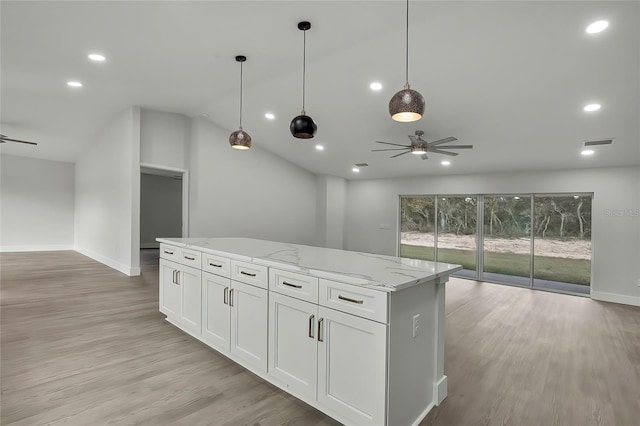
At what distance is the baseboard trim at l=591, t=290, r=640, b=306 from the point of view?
206 inches

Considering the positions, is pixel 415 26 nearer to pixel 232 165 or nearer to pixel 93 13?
pixel 93 13

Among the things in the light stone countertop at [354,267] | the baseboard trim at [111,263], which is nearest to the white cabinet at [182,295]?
the light stone countertop at [354,267]

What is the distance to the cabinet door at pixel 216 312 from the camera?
2654 millimetres

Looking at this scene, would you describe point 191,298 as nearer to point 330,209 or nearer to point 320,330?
point 320,330

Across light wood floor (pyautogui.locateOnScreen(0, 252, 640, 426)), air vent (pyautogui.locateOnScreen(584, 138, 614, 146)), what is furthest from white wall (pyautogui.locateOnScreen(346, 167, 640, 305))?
air vent (pyautogui.locateOnScreen(584, 138, 614, 146))

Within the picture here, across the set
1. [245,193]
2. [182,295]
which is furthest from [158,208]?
[182,295]

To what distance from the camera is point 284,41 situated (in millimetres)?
3693

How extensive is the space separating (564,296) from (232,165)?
6.92 m

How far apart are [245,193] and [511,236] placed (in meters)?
5.84

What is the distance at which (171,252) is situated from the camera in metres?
3.42

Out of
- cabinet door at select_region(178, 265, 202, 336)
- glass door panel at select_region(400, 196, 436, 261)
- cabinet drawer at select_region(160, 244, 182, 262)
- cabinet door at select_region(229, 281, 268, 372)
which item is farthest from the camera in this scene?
glass door panel at select_region(400, 196, 436, 261)

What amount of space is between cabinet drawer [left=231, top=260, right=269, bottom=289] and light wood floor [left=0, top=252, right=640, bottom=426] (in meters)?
0.73

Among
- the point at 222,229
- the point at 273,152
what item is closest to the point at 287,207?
the point at 273,152

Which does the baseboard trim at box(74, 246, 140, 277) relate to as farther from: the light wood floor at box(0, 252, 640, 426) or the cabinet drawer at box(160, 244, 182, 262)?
the cabinet drawer at box(160, 244, 182, 262)
